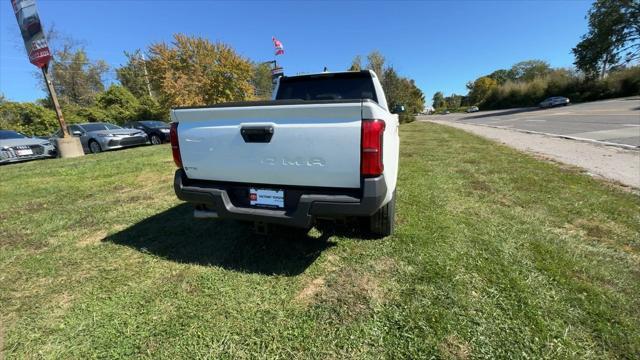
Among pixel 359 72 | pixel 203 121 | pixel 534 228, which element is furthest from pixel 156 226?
pixel 534 228

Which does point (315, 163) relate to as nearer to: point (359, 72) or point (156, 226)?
point (359, 72)

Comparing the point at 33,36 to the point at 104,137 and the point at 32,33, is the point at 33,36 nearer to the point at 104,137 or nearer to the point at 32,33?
the point at 32,33

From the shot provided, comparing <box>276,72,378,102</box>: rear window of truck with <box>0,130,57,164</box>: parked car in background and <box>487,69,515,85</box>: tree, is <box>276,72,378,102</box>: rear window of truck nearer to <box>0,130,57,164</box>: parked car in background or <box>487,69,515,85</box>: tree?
<box>0,130,57,164</box>: parked car in background

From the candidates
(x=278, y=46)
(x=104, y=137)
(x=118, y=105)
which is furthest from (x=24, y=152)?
(x=118, y=105)

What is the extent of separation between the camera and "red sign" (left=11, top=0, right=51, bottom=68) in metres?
10.1

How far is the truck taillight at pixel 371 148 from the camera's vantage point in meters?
2.21

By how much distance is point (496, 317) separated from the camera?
82.3 inches

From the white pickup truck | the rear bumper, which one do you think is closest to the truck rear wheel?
the white pickup truck

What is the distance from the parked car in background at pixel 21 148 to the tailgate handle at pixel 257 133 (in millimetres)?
12936

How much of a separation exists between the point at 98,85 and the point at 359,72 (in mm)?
48102

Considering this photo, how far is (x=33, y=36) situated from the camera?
407 inches

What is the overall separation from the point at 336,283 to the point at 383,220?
0.85 m

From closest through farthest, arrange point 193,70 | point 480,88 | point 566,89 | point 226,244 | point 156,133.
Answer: point 226,244 < point 156,133 < point 193,70 < point 566,89 < point 480,88

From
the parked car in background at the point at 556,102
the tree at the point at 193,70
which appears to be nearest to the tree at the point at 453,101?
the parked car in background at the point at 556,102
